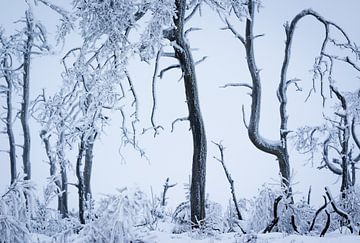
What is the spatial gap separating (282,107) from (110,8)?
5.89 meters

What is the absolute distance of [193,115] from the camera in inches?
343

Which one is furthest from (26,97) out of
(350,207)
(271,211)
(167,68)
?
(350,207)

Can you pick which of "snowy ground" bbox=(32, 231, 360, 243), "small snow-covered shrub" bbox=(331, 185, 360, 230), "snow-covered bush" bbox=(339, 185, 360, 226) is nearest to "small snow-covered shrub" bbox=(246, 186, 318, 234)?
"small snow-covered shrub" bbox=(331, 185, 360, 230)

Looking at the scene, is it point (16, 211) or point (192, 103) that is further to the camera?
point (192, 103)

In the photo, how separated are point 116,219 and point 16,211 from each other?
1163 millimetres

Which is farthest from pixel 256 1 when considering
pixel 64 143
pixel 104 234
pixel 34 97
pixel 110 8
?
pixel 34 97

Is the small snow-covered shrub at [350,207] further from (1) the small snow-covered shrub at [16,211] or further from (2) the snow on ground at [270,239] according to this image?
(1) the small snow-covered shrub at [16,211]

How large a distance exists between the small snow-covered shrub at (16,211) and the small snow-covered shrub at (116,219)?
655mm

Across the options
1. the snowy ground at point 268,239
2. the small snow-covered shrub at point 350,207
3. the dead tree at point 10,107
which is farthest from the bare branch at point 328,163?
the dead tree at point 10,107

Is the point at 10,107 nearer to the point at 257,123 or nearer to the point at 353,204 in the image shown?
the point at 257,123

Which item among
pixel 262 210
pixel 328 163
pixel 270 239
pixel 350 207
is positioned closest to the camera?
pixel 270 239

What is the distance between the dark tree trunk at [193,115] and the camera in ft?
27.5

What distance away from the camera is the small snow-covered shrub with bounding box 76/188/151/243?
425 cm

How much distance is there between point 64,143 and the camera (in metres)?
7.22
